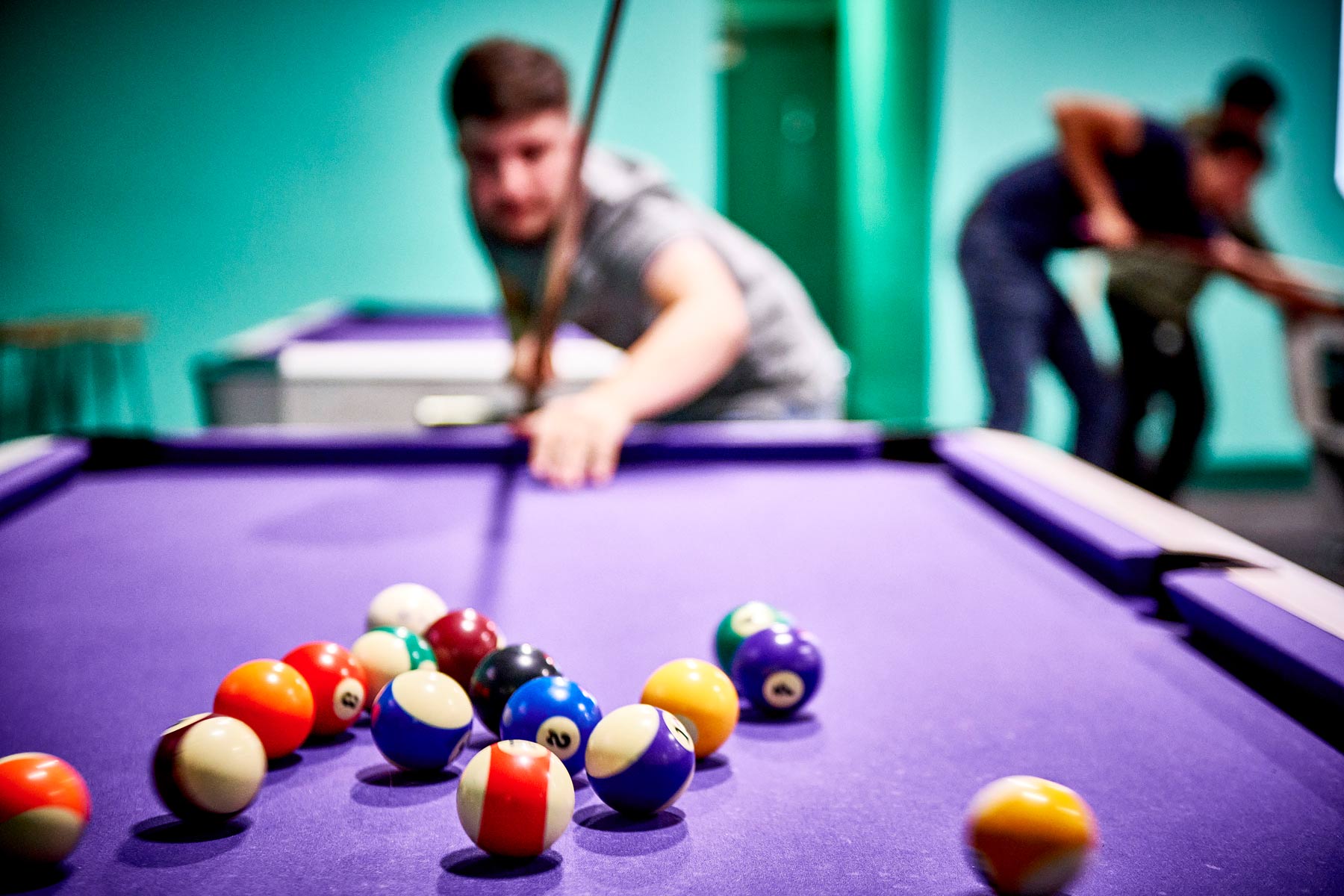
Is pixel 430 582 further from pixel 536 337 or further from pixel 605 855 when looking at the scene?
pixel 536 337

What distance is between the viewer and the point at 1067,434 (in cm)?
499

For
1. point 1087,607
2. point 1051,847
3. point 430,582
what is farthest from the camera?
point 430,582

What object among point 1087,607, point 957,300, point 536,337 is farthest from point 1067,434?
point 1087,607

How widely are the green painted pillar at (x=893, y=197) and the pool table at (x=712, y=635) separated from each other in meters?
3.49

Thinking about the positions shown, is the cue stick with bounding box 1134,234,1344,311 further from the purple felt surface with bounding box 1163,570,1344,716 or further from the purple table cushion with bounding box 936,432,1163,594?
the purple felt surface with bounding box 1163,570,1344,716

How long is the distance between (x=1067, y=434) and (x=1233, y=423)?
2.74 ft

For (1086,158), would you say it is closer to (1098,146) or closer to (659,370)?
(1098,146)

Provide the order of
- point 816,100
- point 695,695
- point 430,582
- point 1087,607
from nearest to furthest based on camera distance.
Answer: point 695,695 < point 1087,607 < point 430,582 < point 816,100

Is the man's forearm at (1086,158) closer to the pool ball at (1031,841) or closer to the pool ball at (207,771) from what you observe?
the pool ball at (1031,841)

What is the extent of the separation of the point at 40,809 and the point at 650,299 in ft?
5.03

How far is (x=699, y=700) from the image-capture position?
814 millimetres

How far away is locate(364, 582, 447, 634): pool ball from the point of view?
1060 millimetres

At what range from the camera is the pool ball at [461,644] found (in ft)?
3.18

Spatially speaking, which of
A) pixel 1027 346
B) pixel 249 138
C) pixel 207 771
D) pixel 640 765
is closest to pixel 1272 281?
pixel 1027 346
